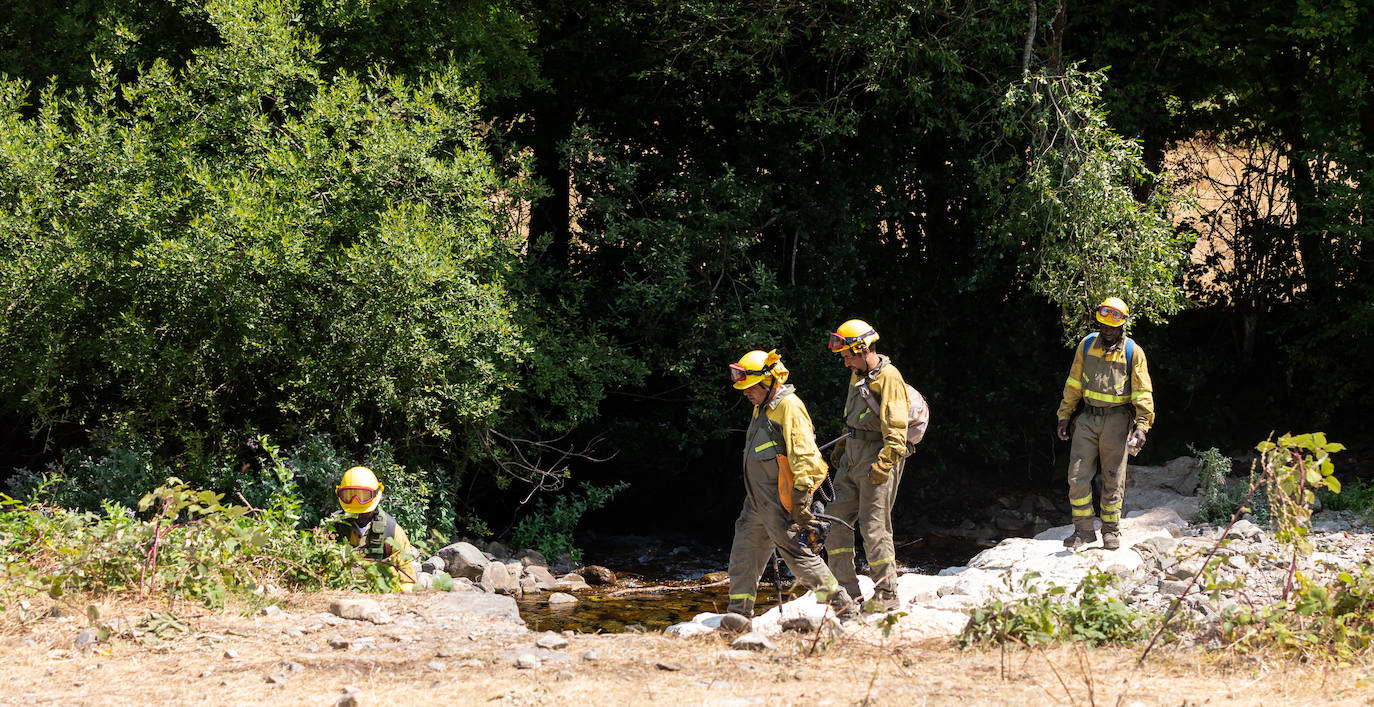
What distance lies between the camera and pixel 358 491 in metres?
7.41

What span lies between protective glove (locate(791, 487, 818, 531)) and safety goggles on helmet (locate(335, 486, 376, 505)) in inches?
109

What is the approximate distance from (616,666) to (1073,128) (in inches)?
270

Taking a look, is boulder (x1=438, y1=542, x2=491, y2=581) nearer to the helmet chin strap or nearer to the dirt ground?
the helmet chin strap

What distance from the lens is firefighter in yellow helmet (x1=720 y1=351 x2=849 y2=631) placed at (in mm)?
6516

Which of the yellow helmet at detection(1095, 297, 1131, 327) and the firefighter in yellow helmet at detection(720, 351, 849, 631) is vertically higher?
the yellow helmet at detection(1095, 297, 1131, 327)

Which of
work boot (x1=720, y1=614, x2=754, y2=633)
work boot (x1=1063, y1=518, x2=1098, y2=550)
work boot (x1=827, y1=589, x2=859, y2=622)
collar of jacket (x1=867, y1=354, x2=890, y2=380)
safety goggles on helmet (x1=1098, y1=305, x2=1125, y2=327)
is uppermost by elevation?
safety goggles on helmet (x1=1098, y1=305, x2=1125, y2=327)

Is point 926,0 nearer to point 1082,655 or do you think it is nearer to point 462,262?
point 462,262

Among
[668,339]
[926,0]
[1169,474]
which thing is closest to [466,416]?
[668,339]

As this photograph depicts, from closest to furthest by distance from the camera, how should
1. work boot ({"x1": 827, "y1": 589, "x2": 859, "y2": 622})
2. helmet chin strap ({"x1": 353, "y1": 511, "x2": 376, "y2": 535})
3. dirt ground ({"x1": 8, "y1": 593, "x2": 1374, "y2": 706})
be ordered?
dirt ground ({"x1": 8, "y1": 593, "x2": 1374, "y2": 706}) → work boot ({"x1": 827, "y1": 589, "x2": 859, "y2": 622}) → helmet chin strap ({"x1": 353, "y1": 511, "x2": 376, "y2": 535})

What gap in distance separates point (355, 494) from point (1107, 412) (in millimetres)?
5126

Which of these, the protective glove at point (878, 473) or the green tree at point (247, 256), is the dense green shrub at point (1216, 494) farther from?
the green tree at point (247, 256)

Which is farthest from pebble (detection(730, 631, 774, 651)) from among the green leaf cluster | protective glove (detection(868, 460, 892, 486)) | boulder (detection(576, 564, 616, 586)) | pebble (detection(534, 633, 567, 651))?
boulder (detection(576, 564, 616, 586))

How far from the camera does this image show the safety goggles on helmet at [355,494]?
7395 mm

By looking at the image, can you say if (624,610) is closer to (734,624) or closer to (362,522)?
(362,522)
